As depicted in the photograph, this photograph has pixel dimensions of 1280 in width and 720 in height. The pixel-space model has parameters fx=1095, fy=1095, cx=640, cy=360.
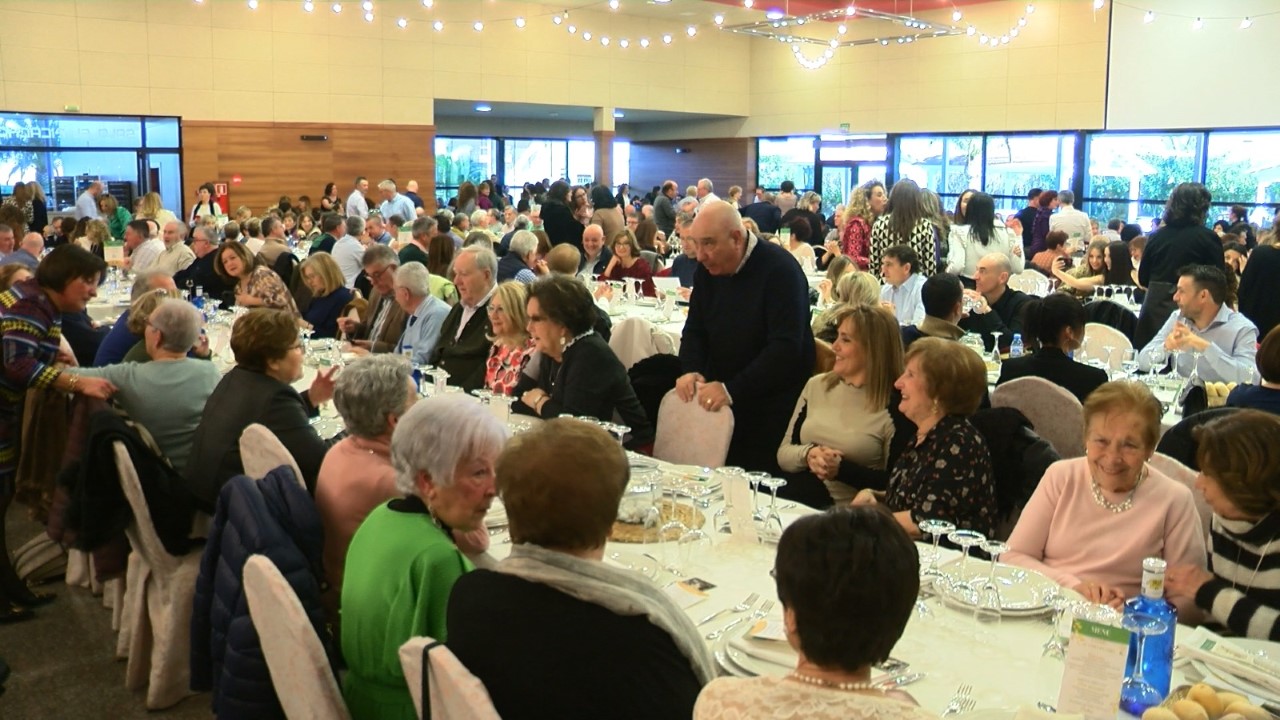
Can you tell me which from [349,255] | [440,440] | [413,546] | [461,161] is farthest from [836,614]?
[461,161]

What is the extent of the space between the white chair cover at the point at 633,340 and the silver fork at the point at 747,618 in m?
3.92

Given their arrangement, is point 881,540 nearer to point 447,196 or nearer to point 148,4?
point 148,4

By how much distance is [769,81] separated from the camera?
2273cm

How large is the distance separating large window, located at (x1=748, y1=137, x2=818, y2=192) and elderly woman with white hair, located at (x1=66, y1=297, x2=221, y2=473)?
62.5ft

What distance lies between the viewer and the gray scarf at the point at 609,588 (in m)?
1.89

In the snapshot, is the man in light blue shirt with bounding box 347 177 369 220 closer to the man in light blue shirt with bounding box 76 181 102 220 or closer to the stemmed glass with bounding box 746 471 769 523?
the man in light blue shirt with bounding box 76 181 102 220

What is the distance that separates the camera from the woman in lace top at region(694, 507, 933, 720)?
1.57 metres

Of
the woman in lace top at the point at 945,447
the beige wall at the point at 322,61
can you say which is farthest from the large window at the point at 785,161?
the woman in lace top at the point at 945,447

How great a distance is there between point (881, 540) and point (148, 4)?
18020 millimetres

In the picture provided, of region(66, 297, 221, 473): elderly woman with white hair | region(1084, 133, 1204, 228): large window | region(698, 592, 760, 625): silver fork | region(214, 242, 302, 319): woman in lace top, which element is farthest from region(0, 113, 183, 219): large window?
region(698, 592, 760, 625): silver fork

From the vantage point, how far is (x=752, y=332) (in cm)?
468

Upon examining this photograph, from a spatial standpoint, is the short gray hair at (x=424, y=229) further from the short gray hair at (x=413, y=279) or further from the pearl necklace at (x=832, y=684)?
the pearl necklace at (x=832, y=684)

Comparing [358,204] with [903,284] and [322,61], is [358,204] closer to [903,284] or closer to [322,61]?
[322,61]

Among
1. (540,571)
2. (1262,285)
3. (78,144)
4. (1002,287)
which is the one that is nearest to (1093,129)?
(1262,285)
